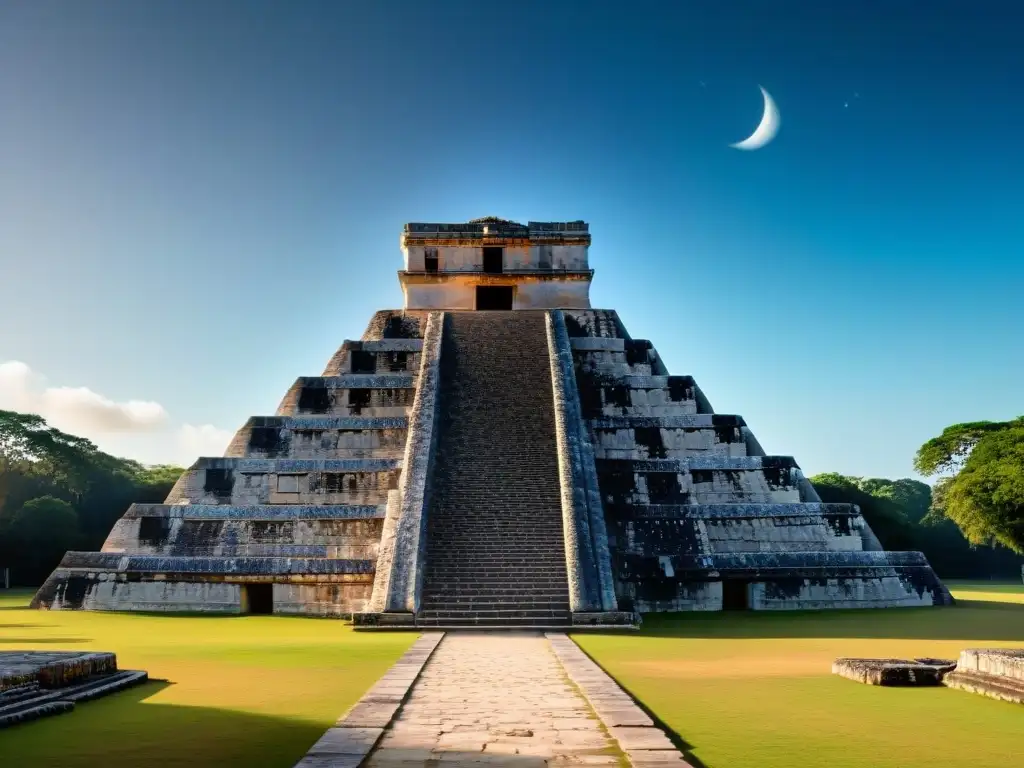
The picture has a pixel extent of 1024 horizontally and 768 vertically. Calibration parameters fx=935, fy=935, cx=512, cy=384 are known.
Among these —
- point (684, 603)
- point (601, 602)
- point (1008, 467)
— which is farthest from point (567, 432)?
point (1008, 467)

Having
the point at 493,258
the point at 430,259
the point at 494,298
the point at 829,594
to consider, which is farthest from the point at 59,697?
the point at 493,258

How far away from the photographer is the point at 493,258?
24188mm

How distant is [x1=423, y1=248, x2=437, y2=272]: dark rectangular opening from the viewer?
78.7 ft

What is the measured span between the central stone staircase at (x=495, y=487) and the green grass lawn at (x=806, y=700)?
71.3 inches

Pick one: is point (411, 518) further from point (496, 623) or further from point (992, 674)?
point (992, 674)

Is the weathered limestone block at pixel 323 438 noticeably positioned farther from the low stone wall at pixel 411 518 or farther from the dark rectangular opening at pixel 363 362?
the dark rectangular opening at pixel 363 362

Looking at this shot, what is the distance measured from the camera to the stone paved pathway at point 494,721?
15.2 ft

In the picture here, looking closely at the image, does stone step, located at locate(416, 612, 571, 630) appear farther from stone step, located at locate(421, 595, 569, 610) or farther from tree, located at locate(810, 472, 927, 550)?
tree, located at locate(810, 472, 927, 550)

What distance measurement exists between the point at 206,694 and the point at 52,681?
1015 millimetres

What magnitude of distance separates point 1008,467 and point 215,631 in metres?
20.9

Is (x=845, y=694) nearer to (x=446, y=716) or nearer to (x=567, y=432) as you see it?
(x=446, y=716)

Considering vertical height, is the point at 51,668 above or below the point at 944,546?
below

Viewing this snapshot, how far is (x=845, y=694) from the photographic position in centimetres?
668

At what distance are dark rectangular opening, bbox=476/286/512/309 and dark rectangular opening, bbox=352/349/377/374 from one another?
4584 mm
